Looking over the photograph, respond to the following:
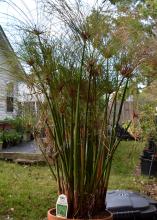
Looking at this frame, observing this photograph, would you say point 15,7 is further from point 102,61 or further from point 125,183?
point 125,183

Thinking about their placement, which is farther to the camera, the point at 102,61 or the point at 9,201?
the point at 9,201

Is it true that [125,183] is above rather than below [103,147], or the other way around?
below

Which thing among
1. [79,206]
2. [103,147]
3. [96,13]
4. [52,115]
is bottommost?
[79,206]

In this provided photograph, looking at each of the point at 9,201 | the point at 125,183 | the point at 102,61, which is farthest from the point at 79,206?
the point at 125,183

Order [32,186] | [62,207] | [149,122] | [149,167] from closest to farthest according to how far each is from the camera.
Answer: [62,207] < [32,186] < [149,122] < [149,167]

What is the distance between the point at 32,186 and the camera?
7.23m

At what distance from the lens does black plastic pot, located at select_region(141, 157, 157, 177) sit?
9.03 meters

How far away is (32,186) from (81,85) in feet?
14.5

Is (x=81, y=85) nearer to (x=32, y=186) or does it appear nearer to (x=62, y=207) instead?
(x=62, y=207)

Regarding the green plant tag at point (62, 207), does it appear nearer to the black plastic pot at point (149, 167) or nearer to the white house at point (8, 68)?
the white house at point (8, 68)

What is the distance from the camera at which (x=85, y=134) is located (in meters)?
3.22

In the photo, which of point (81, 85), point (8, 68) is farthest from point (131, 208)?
point (8, 68)

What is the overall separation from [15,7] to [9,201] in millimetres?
3718

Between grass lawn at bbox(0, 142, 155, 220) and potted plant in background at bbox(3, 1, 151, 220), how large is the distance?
1693 millimetres
